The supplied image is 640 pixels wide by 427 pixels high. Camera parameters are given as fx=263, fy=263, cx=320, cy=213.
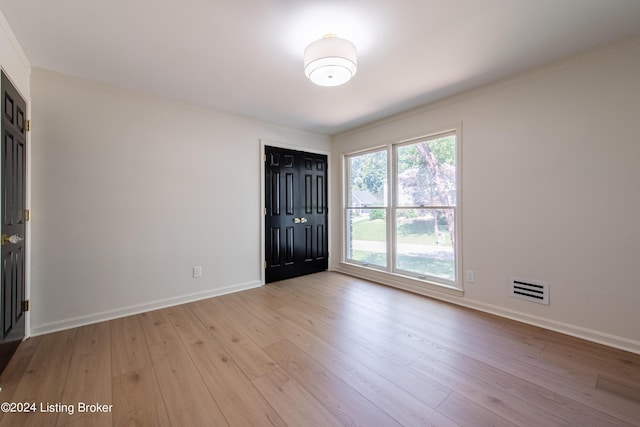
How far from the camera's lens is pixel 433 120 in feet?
10.9

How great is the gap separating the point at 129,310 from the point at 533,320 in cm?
416

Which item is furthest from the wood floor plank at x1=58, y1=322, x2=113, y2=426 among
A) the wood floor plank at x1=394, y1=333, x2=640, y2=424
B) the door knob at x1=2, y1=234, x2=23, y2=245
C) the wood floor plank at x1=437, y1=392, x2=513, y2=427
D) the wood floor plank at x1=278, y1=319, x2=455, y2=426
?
the wood floor plank at x1=394, y1=333, x2=640, y2=424

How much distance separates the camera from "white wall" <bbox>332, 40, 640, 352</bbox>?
7.00 feet

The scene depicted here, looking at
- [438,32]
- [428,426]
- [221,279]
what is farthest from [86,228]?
[438,32]

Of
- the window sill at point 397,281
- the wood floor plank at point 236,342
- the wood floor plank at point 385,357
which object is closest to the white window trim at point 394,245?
the window sill at point 397,281

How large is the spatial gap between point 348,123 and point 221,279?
295cm

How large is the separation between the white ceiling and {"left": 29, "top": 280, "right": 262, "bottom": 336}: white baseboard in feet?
7.79

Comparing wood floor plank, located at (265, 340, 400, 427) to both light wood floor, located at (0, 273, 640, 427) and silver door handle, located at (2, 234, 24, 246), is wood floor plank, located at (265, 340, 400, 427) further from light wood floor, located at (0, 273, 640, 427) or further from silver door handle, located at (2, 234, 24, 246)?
silver door handle, located at (2, 234, 24, 246)

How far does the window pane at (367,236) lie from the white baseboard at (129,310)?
1842 millimetres

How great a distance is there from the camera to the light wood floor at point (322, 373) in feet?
4.85

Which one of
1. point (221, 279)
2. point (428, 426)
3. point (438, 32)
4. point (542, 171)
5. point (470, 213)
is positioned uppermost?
point (438, 32)

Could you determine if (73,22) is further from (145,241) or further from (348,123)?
(348,123)

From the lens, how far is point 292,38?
6.64 feet

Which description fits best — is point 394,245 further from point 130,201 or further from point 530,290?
point 130,201
